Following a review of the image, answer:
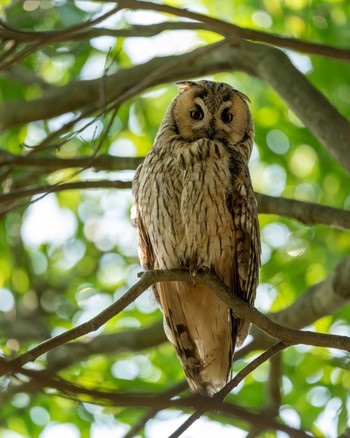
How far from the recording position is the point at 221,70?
5.34 metres

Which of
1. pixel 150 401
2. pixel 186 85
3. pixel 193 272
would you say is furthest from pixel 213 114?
pixel 150 401

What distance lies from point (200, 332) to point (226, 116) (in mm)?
1174

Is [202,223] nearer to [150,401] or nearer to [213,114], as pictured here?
[213,114]

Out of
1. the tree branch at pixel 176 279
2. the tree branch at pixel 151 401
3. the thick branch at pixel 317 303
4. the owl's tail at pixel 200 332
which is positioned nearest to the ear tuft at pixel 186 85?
the owl's tail at pixel 200 332

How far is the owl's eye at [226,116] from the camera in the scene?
14.3ft

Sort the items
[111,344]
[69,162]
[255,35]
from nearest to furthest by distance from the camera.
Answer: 1. [255,35]
2. [69,162]
3. [111,344]

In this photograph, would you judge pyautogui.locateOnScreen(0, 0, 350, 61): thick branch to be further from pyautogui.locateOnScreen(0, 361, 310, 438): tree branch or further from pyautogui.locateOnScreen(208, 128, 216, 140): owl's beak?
pyautogui.locateOnScreen(0, 361, 310, 438): tree branch

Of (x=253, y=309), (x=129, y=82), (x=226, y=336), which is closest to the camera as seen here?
(x=253, y=309)

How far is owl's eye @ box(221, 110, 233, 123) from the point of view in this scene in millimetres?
4355

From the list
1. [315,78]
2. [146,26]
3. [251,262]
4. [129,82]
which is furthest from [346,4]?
[251,262]

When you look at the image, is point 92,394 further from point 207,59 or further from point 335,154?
point 207,59

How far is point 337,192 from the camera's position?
6.18 m

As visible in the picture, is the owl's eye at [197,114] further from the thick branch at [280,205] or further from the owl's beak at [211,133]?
the thick branch at [280,205]

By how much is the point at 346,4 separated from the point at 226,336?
305 centimetres
